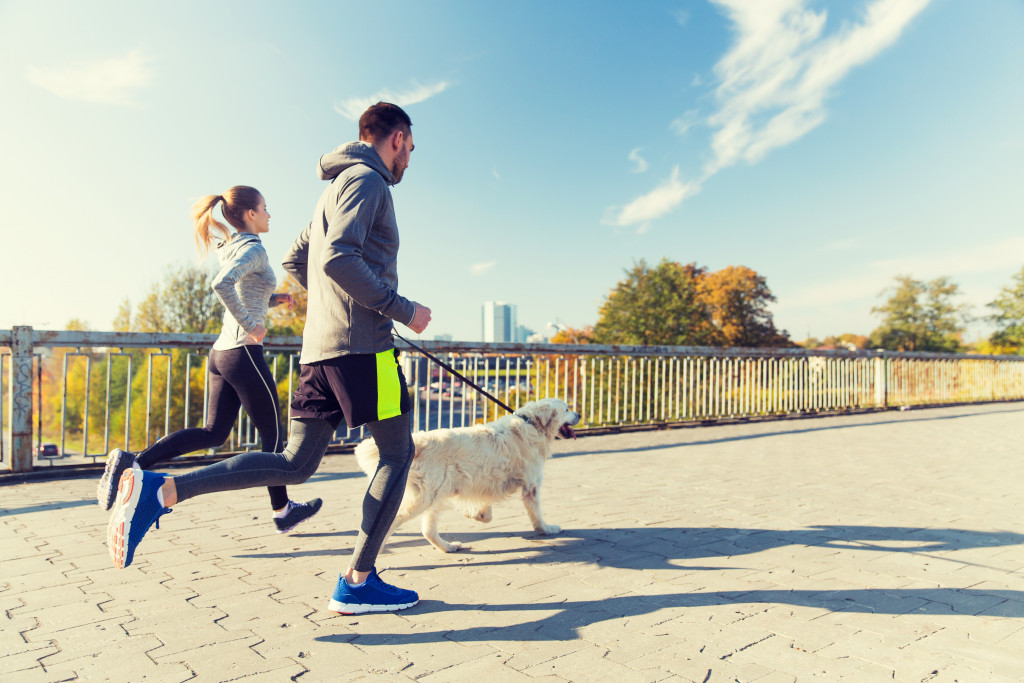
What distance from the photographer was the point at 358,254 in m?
2.31

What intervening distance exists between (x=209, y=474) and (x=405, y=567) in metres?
1.17

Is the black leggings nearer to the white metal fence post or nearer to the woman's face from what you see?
the woman's face

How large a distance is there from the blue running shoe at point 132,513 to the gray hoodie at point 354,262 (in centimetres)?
79

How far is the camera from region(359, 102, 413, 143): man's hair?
2.67 m

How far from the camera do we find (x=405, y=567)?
3.12 meters

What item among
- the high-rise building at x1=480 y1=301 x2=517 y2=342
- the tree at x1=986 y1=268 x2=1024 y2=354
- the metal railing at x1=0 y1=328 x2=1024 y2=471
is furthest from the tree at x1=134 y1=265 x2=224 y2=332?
the high-rise building at x1=480 y1=301 x2=517 y2=342

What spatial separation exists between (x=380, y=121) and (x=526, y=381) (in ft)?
21.8

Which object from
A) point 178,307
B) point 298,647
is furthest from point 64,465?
point 178,307

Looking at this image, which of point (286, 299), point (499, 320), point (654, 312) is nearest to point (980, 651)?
point (286, 299)

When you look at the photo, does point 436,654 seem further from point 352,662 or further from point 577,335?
point 577,335

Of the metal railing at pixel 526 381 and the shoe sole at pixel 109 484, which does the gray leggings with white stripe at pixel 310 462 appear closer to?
the shoe sole at pixel 109 484

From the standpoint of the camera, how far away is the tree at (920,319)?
190ft

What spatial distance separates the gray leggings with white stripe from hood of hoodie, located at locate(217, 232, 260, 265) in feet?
4.59

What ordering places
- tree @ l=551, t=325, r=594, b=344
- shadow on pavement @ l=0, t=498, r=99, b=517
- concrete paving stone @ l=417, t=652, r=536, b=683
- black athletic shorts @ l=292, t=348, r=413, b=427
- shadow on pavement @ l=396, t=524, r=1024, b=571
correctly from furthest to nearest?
tree @ l=551, t=325, r=594, b=344 < shadow on pavement @ l=0, t=498, r=99, b=517 < shadow on pavement @ l=396, t=524, r=1024, b=571 < black athletic shorts @ l=292, t=348, r=413, b=427 < concrete paving stone @ l=417, t=652, r=536, b=683
